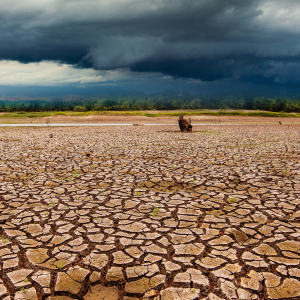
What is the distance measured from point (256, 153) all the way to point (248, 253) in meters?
8.94

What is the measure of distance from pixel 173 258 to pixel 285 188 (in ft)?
13.7

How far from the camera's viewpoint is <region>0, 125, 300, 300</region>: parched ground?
2.88 m

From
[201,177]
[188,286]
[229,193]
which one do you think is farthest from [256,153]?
[188,286]

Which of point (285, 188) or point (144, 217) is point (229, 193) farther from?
point (144, 217)

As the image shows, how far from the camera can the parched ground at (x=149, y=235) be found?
9.43ft

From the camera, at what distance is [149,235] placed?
3.98m

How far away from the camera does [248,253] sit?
3.49m

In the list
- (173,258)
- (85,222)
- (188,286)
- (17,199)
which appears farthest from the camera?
(17,199)

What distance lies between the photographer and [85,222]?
443 centimetres

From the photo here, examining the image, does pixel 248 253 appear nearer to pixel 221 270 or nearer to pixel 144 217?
pixel 221 270

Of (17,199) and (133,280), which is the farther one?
(17,199)

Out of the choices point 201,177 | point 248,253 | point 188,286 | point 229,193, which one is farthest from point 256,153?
point 188,286

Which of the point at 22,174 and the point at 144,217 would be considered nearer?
the point at 144,217

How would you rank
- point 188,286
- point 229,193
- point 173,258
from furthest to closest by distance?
point 229,193, point 173,258, point 188,286
